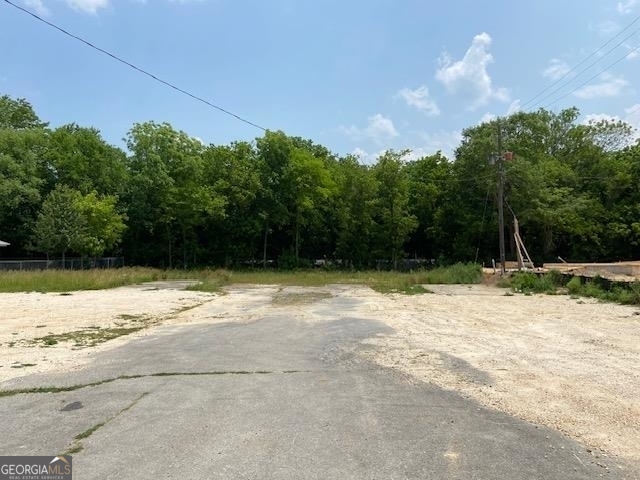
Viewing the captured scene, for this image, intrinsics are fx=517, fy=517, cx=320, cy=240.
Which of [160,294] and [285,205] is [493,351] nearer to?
[160,294]

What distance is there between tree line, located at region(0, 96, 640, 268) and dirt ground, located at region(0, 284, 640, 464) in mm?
22674

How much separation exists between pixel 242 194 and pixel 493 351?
38.7 meters

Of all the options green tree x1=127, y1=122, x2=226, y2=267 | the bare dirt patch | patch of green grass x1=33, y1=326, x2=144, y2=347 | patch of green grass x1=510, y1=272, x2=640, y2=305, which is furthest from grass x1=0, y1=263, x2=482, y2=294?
patch of green grass x1=33, y1=326, x2=144, y2=347

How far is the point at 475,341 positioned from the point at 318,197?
120ft

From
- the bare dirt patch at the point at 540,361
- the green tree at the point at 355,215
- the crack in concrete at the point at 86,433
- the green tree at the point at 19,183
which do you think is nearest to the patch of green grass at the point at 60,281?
the green tree at the point at 19,183

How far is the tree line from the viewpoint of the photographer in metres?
42.8

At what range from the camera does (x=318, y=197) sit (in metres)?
46.6

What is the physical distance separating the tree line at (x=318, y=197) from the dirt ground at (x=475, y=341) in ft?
74.4

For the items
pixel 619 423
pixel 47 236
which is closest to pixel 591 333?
pixel 619 423

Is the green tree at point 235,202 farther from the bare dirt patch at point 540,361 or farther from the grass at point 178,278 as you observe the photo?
the bare dirt patch at point 540,361

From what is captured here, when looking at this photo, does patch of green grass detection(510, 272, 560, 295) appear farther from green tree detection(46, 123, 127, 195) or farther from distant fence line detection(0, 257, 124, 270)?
green tree detection(46, 123, 127, 195)

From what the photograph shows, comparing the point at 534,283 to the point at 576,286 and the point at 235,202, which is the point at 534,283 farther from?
the point at 235,202

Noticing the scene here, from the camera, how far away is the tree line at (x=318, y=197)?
4284 cm

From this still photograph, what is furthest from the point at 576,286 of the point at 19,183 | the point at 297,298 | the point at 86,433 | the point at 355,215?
the point at 19,183
